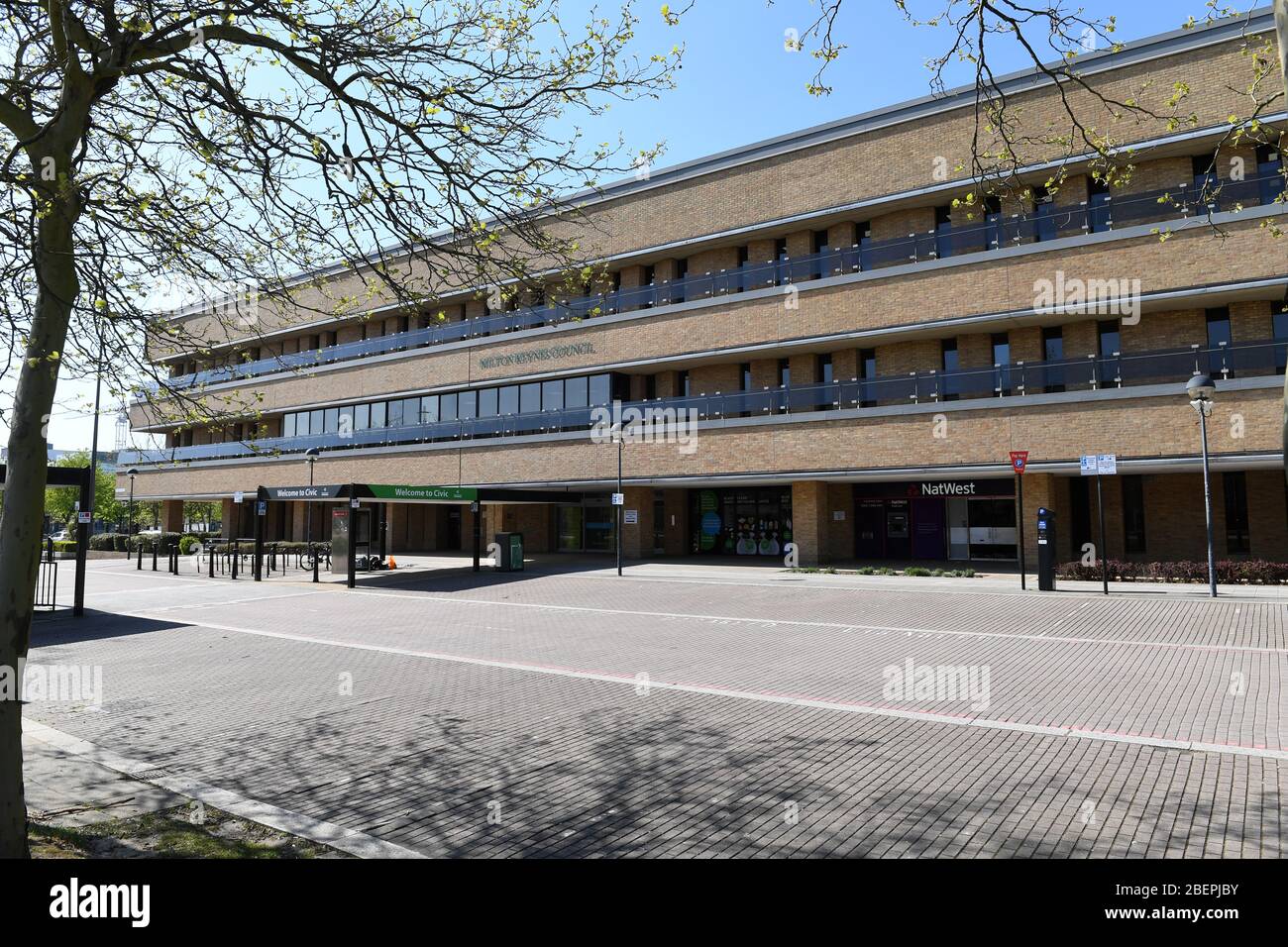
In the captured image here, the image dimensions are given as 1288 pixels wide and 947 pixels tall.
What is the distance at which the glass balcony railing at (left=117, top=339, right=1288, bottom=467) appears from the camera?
19625 mm

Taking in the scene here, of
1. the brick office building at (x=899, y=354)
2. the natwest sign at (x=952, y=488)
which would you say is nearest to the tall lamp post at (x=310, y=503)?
the brick office building at (x=899, y=354)

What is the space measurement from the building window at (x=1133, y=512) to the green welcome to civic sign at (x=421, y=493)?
831 inches

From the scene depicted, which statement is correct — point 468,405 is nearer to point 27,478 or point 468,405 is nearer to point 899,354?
point 899,354

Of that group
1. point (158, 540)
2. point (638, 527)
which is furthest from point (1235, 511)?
point (158, 540)

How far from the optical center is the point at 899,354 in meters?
25.3

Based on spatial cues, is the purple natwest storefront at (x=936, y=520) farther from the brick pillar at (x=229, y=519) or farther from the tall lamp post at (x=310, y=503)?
the brick pillar at (x=229, y=519)

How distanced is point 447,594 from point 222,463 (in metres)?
30.6

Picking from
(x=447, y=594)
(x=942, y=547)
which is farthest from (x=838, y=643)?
(x=942, y=547)

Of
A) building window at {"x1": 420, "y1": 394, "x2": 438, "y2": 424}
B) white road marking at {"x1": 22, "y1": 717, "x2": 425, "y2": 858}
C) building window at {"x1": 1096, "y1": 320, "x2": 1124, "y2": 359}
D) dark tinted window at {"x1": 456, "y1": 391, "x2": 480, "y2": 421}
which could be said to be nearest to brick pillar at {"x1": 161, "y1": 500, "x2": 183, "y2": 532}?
building window at {"x1": 420, "y1": 394, "x2": 438, "y2": 424}

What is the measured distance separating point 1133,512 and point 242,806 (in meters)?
25.6

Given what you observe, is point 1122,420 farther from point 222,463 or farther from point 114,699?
point 222,463

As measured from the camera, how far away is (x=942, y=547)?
27.6 m

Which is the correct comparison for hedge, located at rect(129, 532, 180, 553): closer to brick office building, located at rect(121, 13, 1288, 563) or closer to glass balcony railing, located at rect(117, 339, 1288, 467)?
brick office building, located at rect(121, 13, 1288, 563)
